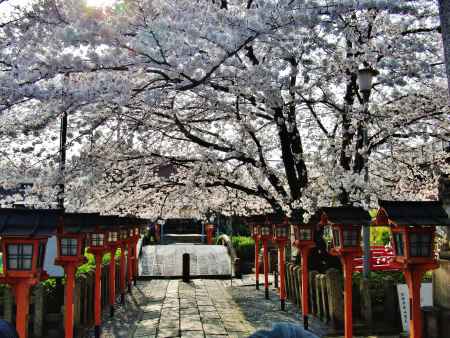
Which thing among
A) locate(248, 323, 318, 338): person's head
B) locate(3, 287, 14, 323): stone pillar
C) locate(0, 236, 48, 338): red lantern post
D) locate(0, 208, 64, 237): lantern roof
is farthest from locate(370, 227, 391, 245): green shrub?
locate(248, 323, 318, 338): person's head

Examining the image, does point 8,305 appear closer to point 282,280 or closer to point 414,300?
point 282,280

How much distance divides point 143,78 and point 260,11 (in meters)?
3.24

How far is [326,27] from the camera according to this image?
8242 millimetres

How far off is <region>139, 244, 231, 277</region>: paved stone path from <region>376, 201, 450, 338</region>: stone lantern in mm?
16159

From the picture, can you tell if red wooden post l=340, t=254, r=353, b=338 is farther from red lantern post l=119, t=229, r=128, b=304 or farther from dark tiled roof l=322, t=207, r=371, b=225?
red lantern post l=119, t=229, r=128, b=304

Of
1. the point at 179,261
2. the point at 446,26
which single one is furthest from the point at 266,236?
the point at 446,26

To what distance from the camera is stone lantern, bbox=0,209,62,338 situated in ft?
19.0

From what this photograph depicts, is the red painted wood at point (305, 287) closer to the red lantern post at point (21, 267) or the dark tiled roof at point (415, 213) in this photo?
the dark tiled roof at point (415, 213)

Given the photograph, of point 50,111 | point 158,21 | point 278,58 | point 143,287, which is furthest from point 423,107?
point 143,287

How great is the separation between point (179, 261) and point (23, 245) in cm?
1828

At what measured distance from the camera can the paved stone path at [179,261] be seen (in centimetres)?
2181

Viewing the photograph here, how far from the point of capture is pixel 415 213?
18.6ft

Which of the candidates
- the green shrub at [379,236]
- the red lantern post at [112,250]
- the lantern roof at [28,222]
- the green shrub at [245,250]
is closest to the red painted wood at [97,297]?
the red lantern post at [112,250]

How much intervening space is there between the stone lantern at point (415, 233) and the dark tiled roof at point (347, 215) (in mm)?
1867
